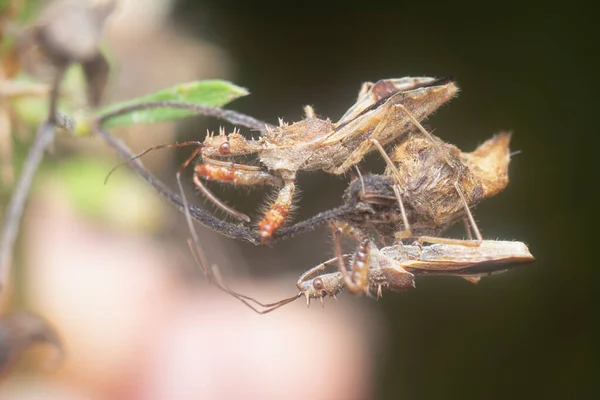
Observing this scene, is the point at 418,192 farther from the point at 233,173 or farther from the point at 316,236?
the point at 316,236

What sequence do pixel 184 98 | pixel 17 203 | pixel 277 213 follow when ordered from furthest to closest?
pixel 184 98, pixel 277 213, pixel 17 203

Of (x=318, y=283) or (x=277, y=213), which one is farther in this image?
(x=318, y=283)

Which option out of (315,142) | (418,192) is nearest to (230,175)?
(315,142)

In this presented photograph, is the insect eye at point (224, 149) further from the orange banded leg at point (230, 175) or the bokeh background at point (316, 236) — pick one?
the bokeh background at point (316, 236)

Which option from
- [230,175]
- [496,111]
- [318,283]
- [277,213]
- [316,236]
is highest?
[496,111]

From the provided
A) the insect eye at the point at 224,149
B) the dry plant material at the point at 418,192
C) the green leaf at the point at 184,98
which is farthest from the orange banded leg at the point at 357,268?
the green leaf at the point at 184,98

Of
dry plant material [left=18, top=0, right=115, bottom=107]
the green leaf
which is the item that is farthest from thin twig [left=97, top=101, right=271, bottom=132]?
dry plant material [left=18, top=0, right=115, bottom=107]
